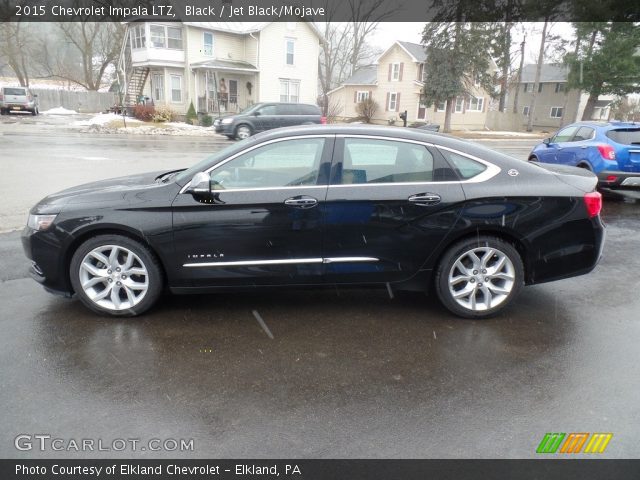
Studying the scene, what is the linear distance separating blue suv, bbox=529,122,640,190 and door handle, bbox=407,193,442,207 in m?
6.60

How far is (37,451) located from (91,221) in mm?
1922

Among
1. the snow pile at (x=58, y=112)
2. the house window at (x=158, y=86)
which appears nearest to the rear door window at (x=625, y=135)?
the house window at (x=158, y=86)

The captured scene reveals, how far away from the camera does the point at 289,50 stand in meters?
36.8

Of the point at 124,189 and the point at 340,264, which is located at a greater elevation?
the point at 124,189

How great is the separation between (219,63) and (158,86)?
530cm

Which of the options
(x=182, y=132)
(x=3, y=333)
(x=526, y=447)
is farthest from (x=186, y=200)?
(x=182, y=132)

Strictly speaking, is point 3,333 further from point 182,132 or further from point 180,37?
point 180,37

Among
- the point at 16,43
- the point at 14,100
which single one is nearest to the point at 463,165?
the point at 14,100

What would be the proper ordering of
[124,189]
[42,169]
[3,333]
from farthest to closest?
1. [42,169]
2. [124,189]
3. [3,333]

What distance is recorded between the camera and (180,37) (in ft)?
113

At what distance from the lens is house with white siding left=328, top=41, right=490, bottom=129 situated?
4322 centimetres
